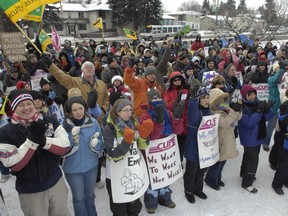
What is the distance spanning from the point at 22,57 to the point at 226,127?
6.15 meters

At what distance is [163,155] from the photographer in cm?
342

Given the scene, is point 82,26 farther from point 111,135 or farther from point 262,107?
point 111,135

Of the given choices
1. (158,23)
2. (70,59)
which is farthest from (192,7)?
(70,59)

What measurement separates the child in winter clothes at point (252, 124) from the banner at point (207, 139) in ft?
1.64

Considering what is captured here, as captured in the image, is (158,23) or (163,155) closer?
(163,155)

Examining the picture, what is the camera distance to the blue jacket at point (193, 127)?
3402 millimetres

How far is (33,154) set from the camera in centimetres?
239

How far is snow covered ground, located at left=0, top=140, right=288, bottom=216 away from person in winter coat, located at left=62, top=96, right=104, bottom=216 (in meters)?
0.83

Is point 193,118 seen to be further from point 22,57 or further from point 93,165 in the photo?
point 22,57

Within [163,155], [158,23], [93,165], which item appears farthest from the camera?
[158,23]

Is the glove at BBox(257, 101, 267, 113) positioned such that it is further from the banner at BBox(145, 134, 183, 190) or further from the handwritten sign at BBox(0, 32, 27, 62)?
the handwritten sign at BBox(0, 32, 27, 62)

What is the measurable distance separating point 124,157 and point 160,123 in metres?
0.60

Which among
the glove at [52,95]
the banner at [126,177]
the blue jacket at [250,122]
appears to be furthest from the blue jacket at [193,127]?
the glove at [52,95]

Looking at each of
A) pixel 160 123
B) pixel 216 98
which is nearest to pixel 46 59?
pixel 160 123
